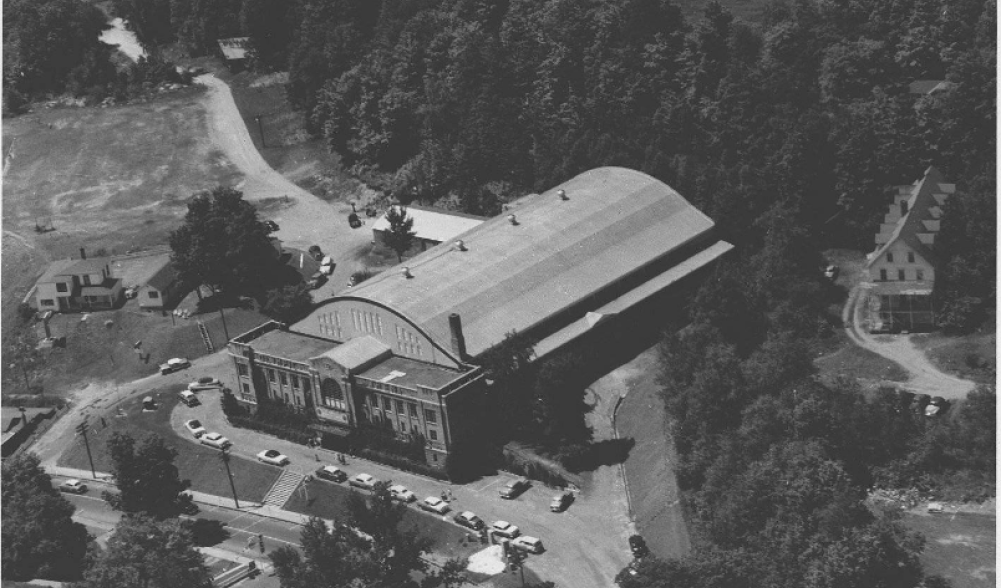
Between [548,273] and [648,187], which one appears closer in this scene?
[548,273]

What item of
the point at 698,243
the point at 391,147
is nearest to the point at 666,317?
the point at 698,243

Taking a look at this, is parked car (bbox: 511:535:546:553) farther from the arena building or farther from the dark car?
the arena building

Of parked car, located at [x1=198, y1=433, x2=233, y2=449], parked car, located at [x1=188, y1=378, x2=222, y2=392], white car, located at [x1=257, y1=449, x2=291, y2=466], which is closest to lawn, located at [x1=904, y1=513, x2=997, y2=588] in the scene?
white car, located at [x1=257, y1=449, x2=291, y2=466]

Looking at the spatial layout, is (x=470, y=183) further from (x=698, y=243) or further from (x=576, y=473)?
(x=576, y=473)

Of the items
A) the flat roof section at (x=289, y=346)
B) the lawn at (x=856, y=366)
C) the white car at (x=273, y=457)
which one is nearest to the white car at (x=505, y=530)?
the white car at (x=273, y=457)

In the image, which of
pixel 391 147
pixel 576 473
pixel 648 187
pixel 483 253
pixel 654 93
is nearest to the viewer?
pixel 576 473

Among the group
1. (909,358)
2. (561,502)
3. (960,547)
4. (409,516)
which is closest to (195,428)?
(409,516)

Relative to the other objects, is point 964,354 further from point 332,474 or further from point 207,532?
point 207,532
